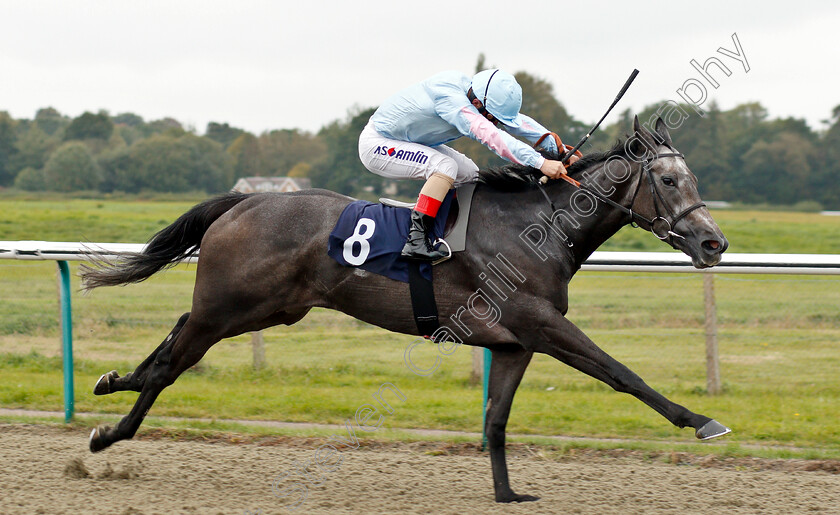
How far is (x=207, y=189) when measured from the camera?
29.9 meters

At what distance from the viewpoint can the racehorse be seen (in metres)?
3.95

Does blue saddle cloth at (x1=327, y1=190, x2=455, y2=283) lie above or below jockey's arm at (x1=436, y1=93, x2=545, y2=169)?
below

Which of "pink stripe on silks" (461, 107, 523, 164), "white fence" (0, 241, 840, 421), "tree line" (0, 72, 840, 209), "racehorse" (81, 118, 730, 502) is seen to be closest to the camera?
"racehorse" (81, 118, 730, 502)

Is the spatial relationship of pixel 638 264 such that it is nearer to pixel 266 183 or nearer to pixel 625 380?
pixel 625 380

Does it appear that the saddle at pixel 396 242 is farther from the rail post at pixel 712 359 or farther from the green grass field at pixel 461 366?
the rail post at pixel 712 359

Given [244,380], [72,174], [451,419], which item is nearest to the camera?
[451,419]

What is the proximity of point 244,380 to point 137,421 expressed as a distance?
251cm

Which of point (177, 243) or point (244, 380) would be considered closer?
point (177, 243)

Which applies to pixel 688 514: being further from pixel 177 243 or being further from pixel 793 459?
pixel 177 243

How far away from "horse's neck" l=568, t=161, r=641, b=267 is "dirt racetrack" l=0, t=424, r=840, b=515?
4.13 ft

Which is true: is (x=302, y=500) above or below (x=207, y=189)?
below

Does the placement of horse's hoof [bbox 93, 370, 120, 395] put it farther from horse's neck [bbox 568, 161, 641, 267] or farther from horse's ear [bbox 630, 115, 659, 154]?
horse's ear [bbox 630, 115, 659, 154]

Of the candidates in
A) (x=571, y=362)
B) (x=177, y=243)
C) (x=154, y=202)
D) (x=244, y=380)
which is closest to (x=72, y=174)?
(x=154, y=202)

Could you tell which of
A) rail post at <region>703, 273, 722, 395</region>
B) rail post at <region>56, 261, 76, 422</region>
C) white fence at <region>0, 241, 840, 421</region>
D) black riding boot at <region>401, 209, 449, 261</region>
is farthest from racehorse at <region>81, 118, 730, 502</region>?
rail post at <region>703, 273, 722, 395</region>
